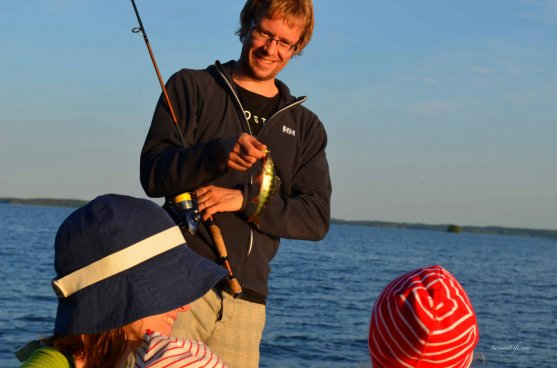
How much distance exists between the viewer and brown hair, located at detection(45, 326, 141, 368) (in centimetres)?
212

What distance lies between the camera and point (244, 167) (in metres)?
3.04

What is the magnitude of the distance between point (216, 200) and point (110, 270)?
113 cm

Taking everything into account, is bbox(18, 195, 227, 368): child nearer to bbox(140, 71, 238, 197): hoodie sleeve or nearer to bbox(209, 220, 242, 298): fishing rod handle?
bbox(140, 71, 238, 197): hoodie sleeve

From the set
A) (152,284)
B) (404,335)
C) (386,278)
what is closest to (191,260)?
(152,284)

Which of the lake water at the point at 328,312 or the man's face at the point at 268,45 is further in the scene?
the lake water at the point at 328,312

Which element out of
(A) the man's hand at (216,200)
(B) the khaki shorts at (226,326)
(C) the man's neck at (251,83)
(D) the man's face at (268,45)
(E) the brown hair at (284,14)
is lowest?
(B) the khaki shorts at (226,326)

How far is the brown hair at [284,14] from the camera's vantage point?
345 cm

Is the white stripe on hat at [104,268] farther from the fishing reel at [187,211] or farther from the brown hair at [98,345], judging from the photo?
the fishing reel at [187,211]

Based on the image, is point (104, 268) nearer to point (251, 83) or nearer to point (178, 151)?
point (178, 151)

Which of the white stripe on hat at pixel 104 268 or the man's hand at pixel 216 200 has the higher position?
the man's hand at pixel 216 200

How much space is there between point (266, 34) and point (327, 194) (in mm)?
712

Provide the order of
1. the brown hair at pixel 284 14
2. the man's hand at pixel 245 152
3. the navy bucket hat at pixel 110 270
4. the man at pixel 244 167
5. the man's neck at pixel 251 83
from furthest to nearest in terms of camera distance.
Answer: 1. the man's neck at pixel 251 83
2. the brown hair at pixel 284 14
3. the man at pixel 244 167
4. the man's hand at pixel 245 152
5. the navy bucket hat at pixel 110 270

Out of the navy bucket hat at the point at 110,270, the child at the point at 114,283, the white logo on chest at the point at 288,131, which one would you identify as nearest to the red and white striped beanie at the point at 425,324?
the child at the point at 114,283

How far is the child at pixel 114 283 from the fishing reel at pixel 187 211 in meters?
0.94
